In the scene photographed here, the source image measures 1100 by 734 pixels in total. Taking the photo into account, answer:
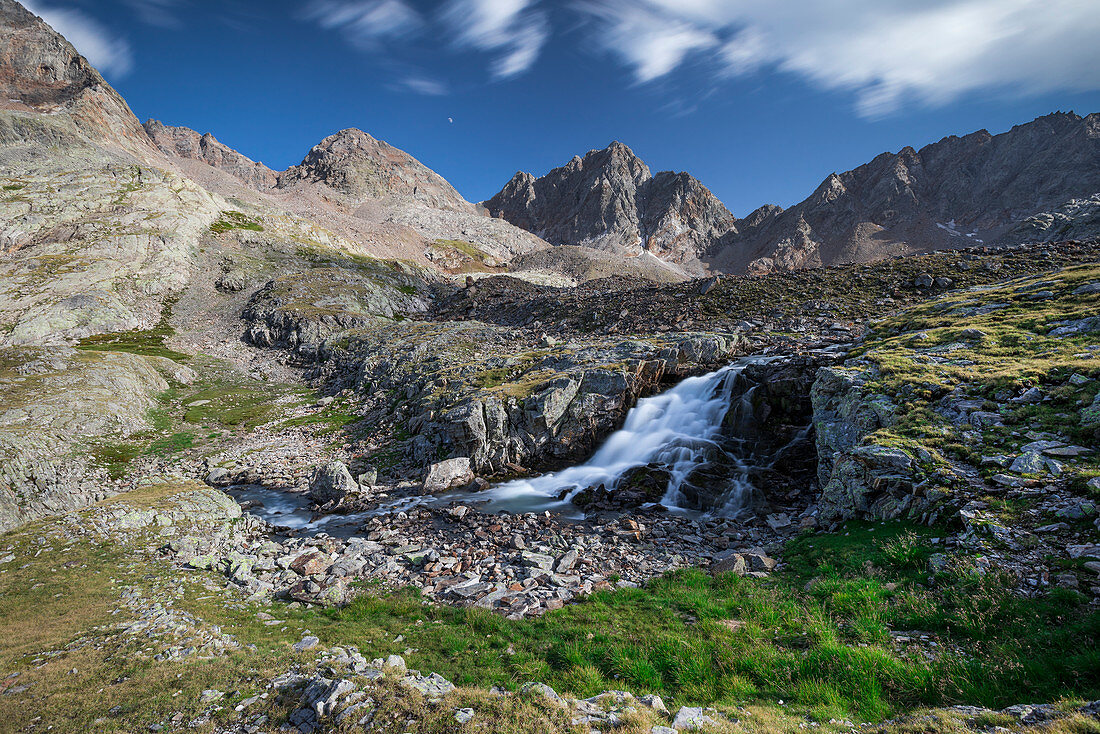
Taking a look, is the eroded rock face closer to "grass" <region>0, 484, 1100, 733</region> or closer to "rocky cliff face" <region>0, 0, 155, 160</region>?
"grass" <region>0, 484, 1100, 733</region>

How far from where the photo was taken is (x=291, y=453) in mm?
29375

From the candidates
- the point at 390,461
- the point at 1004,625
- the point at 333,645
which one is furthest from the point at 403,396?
the point at 1004,625

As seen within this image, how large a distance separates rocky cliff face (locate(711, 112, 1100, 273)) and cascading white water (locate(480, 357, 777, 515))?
156 meters

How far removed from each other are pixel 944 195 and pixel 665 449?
234 m

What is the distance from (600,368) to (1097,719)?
82.5 ft

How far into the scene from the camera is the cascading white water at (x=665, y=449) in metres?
21.8

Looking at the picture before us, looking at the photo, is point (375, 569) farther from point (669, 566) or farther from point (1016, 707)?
point (1016, 707)

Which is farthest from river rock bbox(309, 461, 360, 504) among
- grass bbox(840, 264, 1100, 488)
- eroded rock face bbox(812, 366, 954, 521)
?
grass bbox(840, 264, 1100, 488)

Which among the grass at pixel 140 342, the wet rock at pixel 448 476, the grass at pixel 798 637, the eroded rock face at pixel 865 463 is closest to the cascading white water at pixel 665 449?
the wet rock at pixel 448 476

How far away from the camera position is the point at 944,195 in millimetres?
172250

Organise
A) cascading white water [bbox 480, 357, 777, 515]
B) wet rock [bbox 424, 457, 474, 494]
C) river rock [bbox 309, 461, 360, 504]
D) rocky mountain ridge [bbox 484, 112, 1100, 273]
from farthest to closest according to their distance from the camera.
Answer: rocky mountain ridge [bbox 484, 112, 1100, 273]
wet rock [bbox 424, 457, 474, 494]
river rock [bbox 309, 461, 360, 504]
cascading white water [bbox 480, 357, 777, 515]

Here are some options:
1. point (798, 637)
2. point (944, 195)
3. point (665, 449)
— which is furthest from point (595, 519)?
point (944, 195)

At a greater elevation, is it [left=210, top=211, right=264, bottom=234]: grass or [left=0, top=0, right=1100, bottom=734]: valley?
[left=210, top=211, right=264, bottom=234]: grass

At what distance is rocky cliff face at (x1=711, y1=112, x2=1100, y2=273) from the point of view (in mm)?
146375
